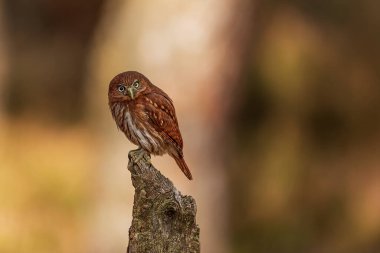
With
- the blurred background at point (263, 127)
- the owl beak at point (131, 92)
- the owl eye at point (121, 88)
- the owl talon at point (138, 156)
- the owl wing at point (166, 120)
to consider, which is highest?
the blurred background at point (263, 127)

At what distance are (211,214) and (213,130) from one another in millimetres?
703

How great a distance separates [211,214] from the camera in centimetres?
946

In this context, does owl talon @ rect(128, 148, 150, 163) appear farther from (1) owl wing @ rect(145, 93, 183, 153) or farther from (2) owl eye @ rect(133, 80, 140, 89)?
(1) owl wing @ rect(145, 93, 183, 153)

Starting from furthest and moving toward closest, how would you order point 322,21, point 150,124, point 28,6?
point 28,6 → point 322,21 → point 150,124

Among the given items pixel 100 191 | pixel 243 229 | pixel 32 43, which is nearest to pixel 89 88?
pixel 100 191

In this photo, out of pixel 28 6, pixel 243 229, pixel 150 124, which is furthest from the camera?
pixel 28 6

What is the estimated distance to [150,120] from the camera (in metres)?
6.24

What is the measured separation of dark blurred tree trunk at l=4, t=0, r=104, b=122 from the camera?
16.4 m

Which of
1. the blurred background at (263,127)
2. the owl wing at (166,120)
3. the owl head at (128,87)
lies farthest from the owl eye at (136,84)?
the blurred background at (263,127)

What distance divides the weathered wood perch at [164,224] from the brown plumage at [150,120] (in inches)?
67.7

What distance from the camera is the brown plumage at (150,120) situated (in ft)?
20.0

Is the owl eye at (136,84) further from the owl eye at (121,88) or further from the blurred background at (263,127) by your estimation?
the blurred background at (263,127)

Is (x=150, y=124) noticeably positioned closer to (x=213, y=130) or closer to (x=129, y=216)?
(x=213, y=130)

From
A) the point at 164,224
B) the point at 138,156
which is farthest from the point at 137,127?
the point at 164,224
